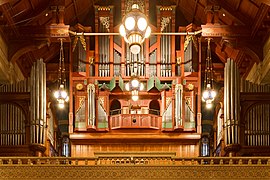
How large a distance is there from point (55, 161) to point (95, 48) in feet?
21.1

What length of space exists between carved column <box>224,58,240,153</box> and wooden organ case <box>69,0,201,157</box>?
1799mm

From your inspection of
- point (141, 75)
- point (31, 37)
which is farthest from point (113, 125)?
point (31, 37)

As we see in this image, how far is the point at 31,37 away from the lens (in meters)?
26.1

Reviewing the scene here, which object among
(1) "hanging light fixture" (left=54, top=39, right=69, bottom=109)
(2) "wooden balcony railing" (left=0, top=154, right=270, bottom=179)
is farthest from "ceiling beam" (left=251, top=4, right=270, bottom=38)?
(1) "hanging light fixture" (left=54, top=39, right=69, bottom=109)

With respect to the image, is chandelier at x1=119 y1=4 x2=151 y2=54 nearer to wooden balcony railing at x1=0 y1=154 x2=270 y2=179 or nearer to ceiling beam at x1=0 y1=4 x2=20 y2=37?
wooden balcony railing at x1=0 y1=154 x2=270 y2=179

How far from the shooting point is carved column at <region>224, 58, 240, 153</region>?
2580cm

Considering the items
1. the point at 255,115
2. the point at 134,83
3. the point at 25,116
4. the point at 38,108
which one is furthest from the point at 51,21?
the point at 255,115

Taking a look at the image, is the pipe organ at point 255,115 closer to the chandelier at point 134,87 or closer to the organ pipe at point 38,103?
the chandelier at point 134,87

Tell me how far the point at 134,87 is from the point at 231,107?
2949 mm

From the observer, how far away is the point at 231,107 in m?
26.2

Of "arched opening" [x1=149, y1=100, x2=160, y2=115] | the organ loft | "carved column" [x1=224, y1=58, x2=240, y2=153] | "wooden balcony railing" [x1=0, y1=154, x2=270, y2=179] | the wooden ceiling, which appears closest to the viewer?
"wooden balcony railing" [x1=0, y1=154, x2=270, y2=179]

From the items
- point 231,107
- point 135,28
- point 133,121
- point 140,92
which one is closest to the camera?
point 135,28

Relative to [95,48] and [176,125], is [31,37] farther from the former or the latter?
[176,125]

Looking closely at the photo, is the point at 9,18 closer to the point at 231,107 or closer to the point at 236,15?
the point at 236,15
